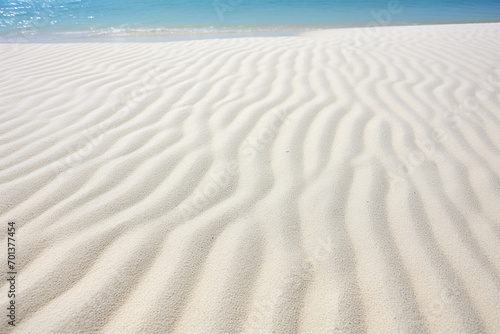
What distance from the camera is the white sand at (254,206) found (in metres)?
1.18

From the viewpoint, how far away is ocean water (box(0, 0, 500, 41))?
9016 mm

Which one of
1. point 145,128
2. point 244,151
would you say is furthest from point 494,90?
point 145,128

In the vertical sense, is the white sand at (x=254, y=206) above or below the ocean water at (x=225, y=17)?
below

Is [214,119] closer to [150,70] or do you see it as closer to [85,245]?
[85,245]

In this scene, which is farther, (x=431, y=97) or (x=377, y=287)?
(x=431, y=97)

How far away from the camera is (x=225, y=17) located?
1095cm

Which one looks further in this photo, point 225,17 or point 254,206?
point 225,17

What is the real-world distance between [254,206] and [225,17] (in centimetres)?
1079

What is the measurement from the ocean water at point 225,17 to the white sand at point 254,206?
6.45 meters

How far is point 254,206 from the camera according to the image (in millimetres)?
1631

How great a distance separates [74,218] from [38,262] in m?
0.26

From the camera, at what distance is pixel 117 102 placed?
285cm

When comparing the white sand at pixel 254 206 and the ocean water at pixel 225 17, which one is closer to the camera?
the white sand at pixel 254 206

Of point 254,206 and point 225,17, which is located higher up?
point 225,17
